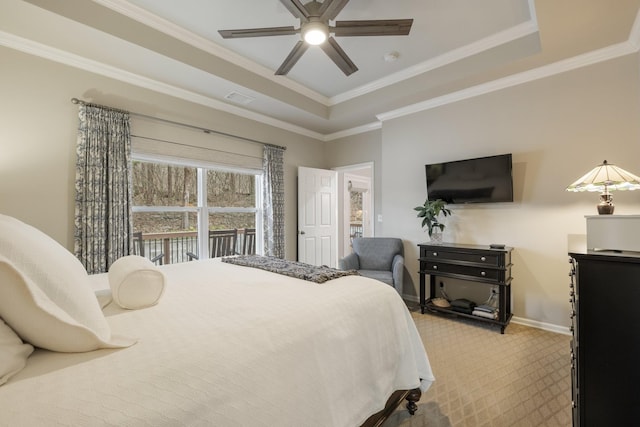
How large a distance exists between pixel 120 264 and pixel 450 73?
3.55 meters

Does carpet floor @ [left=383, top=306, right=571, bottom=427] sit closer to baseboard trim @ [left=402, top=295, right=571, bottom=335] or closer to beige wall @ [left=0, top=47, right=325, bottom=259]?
baseboard trim @ [left=402, top=295, right=571, bottom=335]

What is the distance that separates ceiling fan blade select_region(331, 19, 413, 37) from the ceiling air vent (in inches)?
68.6

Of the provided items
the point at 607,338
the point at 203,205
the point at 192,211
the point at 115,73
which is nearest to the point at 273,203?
the point at 203,205

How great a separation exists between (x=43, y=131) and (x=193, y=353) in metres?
2.97

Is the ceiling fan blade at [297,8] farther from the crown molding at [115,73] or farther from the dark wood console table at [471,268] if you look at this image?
the dark wood console table at [471,268]

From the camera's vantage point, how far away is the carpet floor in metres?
1.68

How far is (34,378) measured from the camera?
0.68 m

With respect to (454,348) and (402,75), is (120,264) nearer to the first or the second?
(454,348)

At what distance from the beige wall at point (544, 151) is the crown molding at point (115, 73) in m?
2.64

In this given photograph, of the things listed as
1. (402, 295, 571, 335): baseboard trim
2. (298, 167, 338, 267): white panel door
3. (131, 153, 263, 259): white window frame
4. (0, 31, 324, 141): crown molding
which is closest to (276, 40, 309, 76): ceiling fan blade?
(0, 31, 324, 141): crown molding

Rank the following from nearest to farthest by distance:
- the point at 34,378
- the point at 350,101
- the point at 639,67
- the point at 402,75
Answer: the point at 34,378 < the point at 639,67 < the point at 402,75 < the point at 350,101

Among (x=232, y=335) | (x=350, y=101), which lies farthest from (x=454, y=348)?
(x=350, y=101)

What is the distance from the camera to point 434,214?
3424 millimetres

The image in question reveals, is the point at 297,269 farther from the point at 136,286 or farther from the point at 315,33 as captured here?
the point at 315,33
